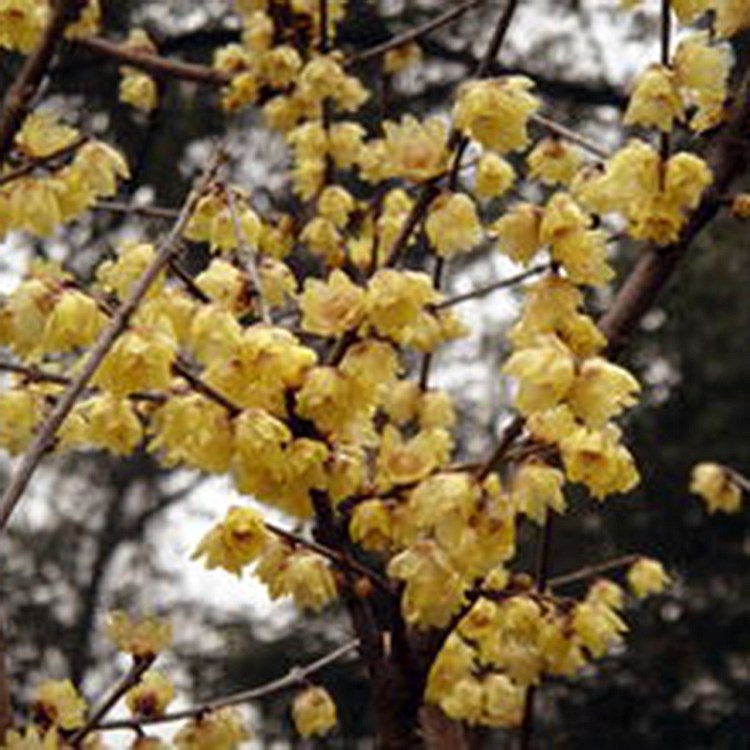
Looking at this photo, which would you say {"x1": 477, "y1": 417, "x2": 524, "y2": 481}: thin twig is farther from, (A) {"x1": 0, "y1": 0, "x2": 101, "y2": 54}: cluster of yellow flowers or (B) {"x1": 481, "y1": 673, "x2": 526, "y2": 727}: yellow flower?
(B) {"x1": 481, "y1": 673, "x2": 526, "y2": 727}: yellow flower

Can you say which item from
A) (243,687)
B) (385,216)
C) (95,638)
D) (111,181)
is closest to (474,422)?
(243,687)

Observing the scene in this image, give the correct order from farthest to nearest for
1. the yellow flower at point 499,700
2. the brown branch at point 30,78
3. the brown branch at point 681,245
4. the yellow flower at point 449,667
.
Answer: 1. the yellow flower at point 499,700
2. the yellow flower at point 449,667
3. the brown branch at point 681,245
4. the brown branch at point 30,78

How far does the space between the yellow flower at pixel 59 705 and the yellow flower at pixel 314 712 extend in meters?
0.54

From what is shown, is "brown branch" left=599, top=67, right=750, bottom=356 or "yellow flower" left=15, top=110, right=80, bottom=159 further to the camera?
"brown branch" left=599, top=67, right=750, bottom=356

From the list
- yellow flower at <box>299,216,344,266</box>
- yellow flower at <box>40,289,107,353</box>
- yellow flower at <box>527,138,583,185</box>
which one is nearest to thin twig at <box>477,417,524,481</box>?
yellow flower at <box>40,289,107,353</box>

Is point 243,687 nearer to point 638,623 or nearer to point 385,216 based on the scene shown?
point 638,623

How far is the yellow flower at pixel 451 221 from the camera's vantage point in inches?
57.1

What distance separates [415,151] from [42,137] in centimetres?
37

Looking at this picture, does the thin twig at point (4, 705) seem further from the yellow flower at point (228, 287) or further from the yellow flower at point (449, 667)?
the yellow flower at point (449, 667)

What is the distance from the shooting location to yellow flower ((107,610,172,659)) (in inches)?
54.3

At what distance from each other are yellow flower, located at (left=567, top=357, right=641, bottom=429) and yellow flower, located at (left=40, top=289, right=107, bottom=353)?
16.3 inches

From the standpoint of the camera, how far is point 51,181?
58.7 inches

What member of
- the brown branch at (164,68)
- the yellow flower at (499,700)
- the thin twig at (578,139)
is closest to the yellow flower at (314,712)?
the yellow flower at (499,700)

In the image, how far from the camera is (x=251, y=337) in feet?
4.10
